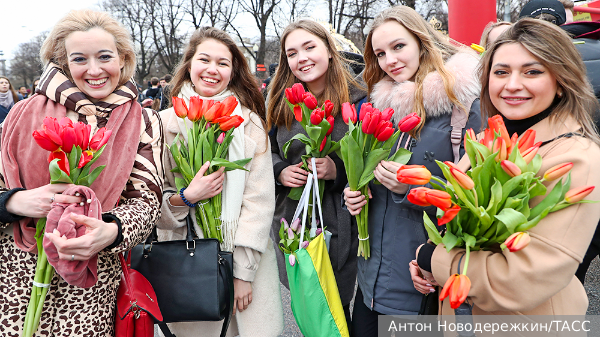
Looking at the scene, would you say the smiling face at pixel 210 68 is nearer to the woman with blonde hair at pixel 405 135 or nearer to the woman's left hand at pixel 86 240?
the woman with blonde hair at pixel 405 135

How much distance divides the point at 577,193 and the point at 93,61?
68.6 inches

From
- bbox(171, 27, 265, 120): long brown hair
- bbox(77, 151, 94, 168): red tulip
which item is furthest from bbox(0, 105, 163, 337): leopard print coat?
bbox(171, 27, 265, 120): long brown hair

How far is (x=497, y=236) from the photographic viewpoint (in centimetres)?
116

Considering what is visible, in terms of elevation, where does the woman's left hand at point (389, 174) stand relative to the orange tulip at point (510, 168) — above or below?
below

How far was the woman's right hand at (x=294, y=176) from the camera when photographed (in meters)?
2.21

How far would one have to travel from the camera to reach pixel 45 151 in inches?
59.1

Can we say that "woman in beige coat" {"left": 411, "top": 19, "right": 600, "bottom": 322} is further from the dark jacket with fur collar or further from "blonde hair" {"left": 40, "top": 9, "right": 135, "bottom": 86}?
"blonde hair" {"left": 40, "top": 9, "right": 135, "bottom": 86}

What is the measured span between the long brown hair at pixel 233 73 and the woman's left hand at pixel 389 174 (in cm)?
92

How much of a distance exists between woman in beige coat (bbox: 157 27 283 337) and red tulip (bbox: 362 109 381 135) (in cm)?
70

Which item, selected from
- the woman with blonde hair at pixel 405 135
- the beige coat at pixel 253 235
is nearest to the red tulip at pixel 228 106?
the beige coat at pixel 253 235

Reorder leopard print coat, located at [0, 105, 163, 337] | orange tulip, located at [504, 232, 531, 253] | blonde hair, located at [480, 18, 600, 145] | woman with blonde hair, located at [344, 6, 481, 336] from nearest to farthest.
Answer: orange tulip, located at [504, 232, 531, 253], blonde hair, located at [480, 18, 600, 145], leopard print coat, located at [0, 105, 163, 337], woman with blonde hair, located at [344, 6, 481, 336]

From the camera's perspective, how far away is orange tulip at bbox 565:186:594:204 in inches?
42.1

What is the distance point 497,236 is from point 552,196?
179 mm

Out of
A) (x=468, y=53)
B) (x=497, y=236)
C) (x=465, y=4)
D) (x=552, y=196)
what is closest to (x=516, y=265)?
(x=497, y=236)
